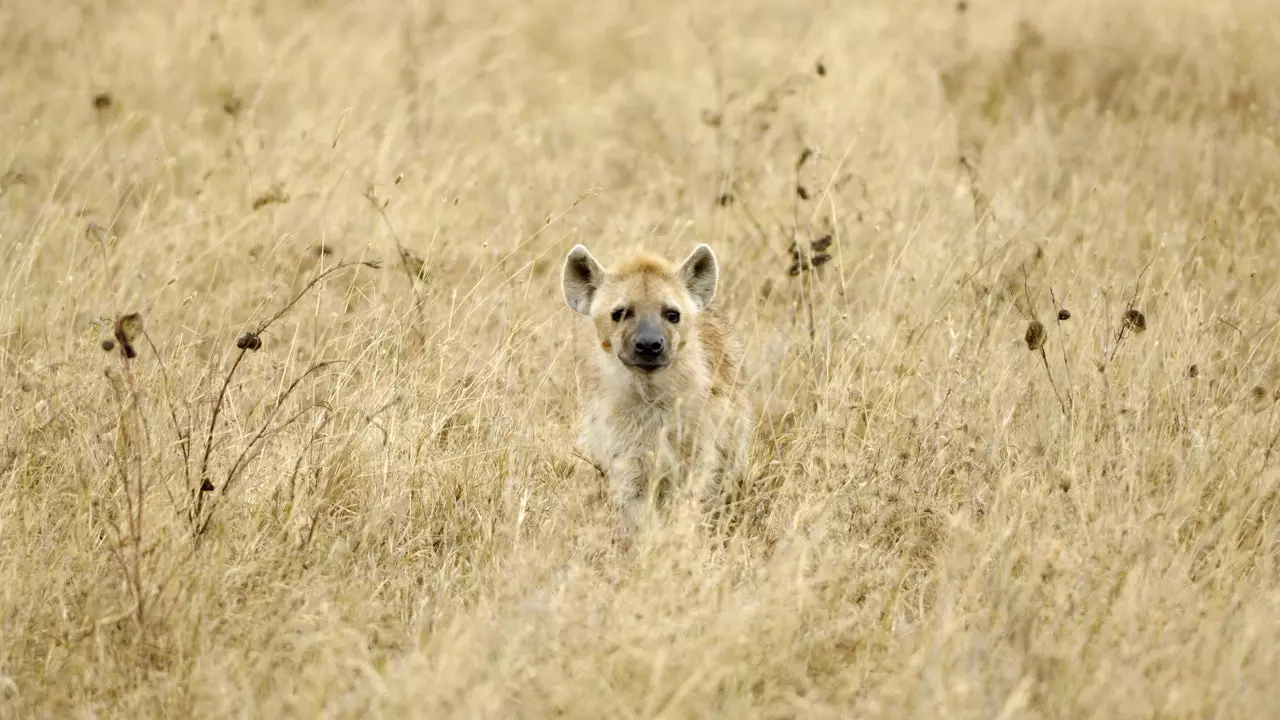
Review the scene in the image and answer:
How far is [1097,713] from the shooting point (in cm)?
364

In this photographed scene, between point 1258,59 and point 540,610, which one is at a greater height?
point 1258,59

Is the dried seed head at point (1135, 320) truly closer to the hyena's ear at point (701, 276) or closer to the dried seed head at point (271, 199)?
the hyena's ear at point (701, 276)

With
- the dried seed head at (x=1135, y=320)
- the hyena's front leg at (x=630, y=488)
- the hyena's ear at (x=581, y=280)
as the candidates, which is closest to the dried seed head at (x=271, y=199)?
the hyena's ear at (x=581, y=280)

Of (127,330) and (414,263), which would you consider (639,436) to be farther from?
(127,330)

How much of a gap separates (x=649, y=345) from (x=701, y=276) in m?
0.72

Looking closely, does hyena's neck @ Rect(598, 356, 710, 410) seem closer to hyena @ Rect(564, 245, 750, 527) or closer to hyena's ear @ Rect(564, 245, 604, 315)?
hyena @ Rect(564, 245, 750, 527)

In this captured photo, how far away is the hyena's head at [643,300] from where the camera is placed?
553cm

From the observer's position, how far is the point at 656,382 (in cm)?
579

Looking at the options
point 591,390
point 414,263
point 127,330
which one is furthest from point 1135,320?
point 127,330

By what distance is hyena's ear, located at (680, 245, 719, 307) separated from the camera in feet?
19.6

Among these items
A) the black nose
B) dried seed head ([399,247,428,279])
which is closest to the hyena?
the black nose

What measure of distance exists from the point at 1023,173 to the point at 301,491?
16.1 ft

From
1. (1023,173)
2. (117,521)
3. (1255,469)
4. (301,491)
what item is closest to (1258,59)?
(1023,173)

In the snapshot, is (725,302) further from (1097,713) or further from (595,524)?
(1097,713)
